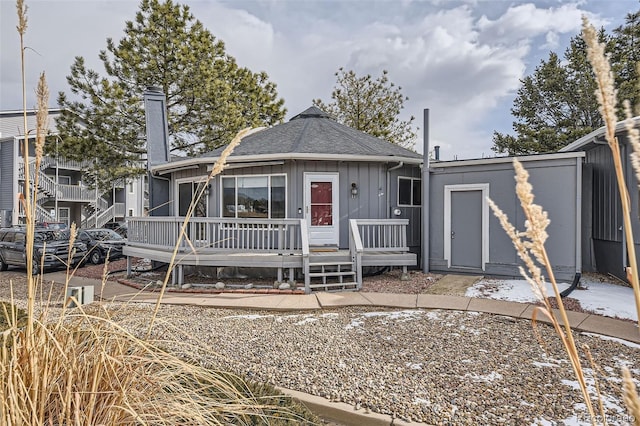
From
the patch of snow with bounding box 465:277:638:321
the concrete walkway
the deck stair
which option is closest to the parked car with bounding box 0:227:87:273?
the concrete walkway

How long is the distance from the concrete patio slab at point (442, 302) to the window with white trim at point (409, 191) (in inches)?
146

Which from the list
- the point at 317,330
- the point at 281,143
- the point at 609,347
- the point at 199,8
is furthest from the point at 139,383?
the point at 199,8

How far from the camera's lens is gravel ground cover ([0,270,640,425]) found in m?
2.97

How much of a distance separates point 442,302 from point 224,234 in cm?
495

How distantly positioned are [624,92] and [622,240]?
14.3 meters

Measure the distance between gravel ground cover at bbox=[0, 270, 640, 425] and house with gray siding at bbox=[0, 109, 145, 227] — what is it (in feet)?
54.5

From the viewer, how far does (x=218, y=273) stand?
28.9 ft

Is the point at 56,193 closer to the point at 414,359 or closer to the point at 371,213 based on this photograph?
the point at 371,213

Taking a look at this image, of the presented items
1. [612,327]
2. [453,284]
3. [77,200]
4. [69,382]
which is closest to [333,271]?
[453,284]

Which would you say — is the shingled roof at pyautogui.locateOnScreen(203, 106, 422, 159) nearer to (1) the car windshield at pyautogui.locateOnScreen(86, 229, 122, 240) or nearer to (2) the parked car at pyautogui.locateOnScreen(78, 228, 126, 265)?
(2) the parked car at pyautogui.locateOnScreen(78, 228, 126, 265)

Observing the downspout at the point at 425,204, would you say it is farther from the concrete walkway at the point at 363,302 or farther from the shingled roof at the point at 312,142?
the concrete walkway at the point at 363,302

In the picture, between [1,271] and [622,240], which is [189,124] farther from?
[622,240]

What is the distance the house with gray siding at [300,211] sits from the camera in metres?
8.03

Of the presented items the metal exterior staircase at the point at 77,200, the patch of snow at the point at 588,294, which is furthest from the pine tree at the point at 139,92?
the patch of snow at the point at 588,294
